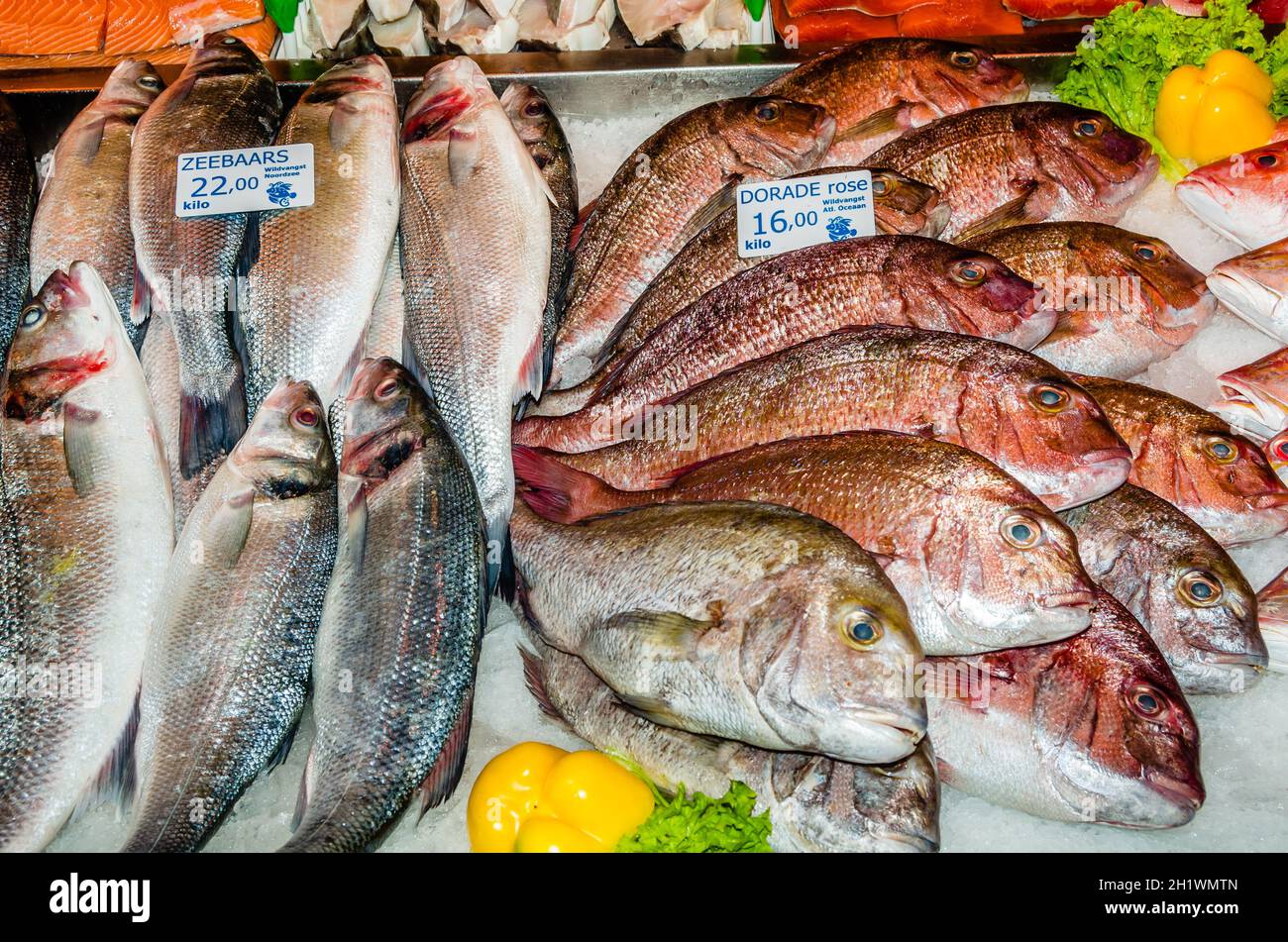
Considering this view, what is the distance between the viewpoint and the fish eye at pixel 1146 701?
2.20 m

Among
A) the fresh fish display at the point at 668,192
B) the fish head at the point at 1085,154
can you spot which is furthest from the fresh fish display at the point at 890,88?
the fish head at the point at 1085,154

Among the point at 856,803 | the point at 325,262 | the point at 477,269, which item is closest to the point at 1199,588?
the point at 856,803

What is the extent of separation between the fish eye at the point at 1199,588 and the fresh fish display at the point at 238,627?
2.20 m

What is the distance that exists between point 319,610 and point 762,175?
6.53ft

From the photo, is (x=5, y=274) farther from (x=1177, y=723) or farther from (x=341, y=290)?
(x=1177, y=723)

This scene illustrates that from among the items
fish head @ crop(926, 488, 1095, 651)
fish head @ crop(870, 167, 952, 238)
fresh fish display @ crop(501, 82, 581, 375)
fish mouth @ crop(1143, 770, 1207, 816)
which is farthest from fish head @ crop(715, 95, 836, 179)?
fish mouth @ crop(1143, 770, 1207, 816)

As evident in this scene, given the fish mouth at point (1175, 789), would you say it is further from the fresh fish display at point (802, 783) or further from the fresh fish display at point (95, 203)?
the fresh fish display at point (95, 203)

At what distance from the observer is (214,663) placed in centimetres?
240

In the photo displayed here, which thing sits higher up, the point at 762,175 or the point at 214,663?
the point at 762,175

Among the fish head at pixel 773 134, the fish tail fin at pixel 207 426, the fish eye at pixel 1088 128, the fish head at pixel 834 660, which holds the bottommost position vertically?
the fish tail fin at pixel 207 426

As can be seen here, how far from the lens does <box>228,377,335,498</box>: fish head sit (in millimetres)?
2619

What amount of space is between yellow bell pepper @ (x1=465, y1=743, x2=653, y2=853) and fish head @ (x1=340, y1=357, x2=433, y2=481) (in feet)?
2.81

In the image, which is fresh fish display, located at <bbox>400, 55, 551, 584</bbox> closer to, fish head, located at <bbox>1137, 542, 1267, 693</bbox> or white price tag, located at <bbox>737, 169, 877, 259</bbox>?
white price tag, located at <bbox>737, 169, 877, 259</bbox>
